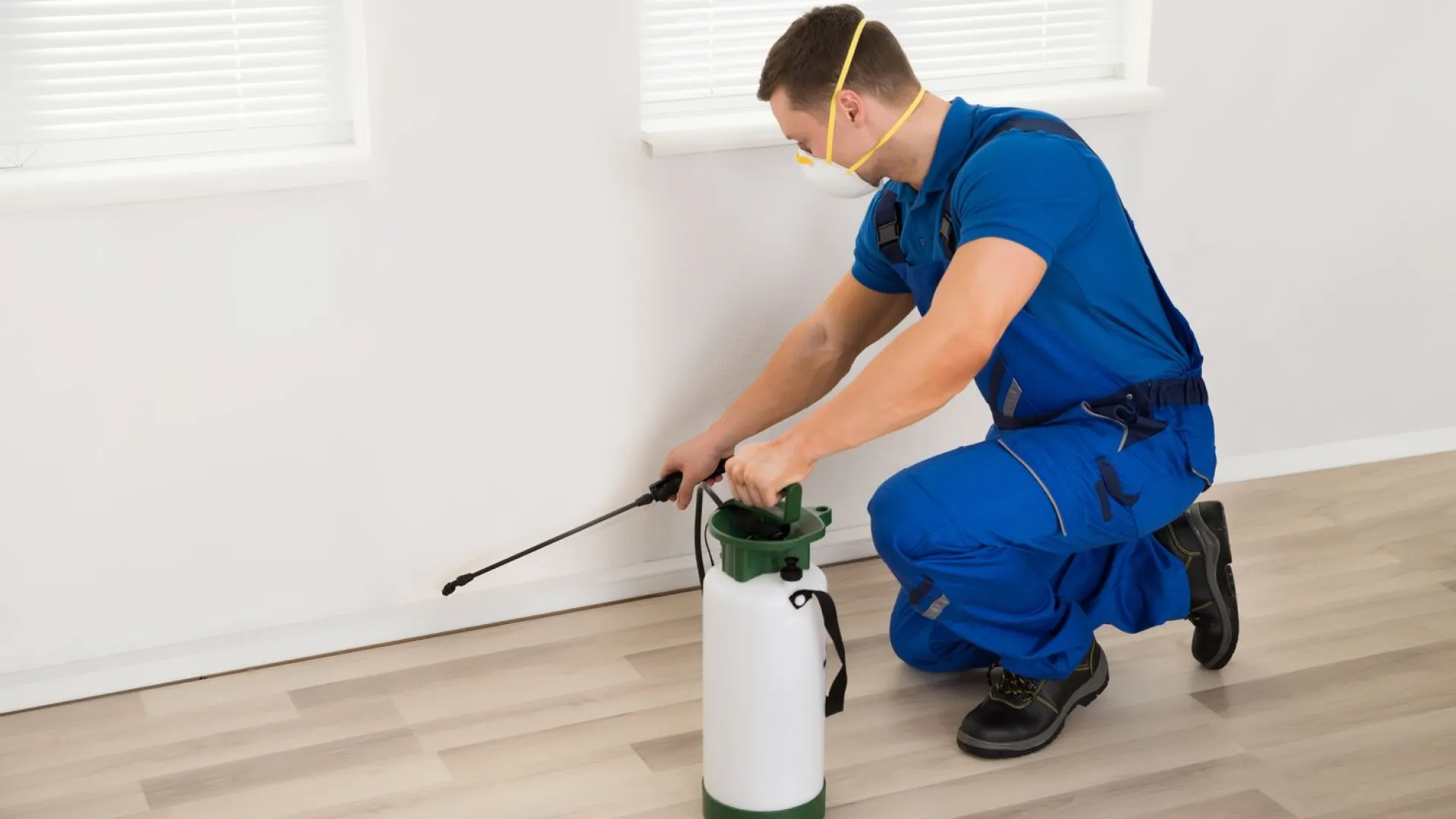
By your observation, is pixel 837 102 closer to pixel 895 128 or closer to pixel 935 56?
pixel 895 128

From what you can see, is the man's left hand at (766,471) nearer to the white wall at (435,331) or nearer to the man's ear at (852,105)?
the man's ear at (852,105)

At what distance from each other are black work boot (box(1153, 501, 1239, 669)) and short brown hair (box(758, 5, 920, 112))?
0.88 metres

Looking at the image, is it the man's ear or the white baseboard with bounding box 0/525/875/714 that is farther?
the white baseboard with bounding box 0/525/875/714

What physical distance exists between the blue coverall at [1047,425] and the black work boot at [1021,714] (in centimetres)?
3

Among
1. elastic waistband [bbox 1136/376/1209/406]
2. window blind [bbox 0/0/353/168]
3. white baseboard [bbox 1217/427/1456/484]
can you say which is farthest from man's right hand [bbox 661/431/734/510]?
white baseboard [bbox 1217/427/1456/484]

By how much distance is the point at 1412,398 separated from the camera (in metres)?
3.59

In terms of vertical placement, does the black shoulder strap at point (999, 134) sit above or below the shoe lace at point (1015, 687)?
above

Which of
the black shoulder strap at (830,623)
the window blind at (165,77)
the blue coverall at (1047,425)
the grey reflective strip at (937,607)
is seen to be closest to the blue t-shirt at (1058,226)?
the blue coverall at (1047,425)

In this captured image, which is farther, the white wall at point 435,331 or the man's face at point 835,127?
the white wall at point 435,331

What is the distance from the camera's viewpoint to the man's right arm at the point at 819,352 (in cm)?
267

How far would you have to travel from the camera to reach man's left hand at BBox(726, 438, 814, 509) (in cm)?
212

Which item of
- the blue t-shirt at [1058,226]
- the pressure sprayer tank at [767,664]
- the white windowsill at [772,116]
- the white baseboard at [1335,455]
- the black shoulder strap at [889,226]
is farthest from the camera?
the white baseboard at [1335,455]

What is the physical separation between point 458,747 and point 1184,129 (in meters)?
1.89

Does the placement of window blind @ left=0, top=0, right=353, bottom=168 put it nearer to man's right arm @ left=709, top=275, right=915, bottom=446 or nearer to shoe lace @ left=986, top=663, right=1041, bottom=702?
Answer: man's right arm @ left=709, top=275, right=915, bottom=446
